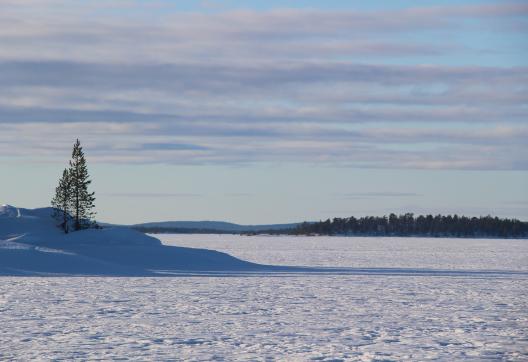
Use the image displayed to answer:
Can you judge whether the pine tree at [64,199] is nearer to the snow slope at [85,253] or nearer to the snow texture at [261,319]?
the snow slope at [85,253]

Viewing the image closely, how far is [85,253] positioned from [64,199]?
9360mm

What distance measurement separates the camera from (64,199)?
2378 inches

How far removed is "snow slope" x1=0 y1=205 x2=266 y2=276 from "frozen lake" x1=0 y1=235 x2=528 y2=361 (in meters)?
8.26

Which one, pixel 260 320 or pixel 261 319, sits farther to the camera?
pixel 261 319

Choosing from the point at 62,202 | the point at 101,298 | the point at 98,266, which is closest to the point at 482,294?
the point at 101,298

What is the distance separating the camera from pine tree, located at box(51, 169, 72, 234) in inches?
2371

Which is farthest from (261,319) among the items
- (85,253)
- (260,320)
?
(85,253)

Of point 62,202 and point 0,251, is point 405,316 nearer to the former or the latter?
point 0,251

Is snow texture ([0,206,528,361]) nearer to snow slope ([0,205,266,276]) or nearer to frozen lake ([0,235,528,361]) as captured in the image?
frozen lake ([0,235,528,361])

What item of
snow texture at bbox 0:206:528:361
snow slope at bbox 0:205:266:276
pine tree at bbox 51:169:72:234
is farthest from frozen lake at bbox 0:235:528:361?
pine tree at bbox 51:169:72:234

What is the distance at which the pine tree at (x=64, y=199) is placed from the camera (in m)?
60.2

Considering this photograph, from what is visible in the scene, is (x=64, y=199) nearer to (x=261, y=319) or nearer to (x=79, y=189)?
(x=79, y=189)

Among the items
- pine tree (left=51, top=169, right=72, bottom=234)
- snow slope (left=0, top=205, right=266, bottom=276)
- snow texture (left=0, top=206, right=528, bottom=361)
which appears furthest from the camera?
pine tree (left=51, top=169, right=72, bottom=234)

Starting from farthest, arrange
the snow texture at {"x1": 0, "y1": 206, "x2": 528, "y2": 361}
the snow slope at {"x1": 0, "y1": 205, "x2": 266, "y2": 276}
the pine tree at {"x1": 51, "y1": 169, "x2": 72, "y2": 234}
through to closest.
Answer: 1. the pine tree at {"x1": 51, "y1": 169, "x2": 72, "y2": 234}
2. the snow slope at {"x1": 0, "y1": 205, "x2": 266, "y2": 276}
3. the snow texture at {"x1": 0, "y1": 206, "x2": 528, "y2": 361}
